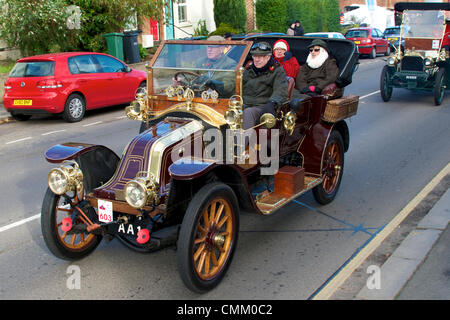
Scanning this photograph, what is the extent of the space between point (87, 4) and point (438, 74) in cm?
1187

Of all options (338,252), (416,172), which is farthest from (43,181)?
(416,172)

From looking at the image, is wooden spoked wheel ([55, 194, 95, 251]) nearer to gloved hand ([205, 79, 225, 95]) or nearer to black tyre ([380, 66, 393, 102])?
gloved hand ([205, 79, 225, 95])

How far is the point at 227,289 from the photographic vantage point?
4246mm

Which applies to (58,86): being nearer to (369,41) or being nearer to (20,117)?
(20,117)

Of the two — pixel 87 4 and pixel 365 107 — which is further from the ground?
pixel 87 4

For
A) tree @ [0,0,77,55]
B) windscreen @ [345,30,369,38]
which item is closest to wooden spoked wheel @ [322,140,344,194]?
tree @ [0,0,77,55]

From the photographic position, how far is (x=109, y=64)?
13.0m

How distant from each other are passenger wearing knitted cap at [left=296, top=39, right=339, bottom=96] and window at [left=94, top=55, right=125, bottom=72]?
7.39 meters

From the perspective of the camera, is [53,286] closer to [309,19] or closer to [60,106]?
[60,106]

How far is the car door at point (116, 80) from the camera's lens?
41.9ft

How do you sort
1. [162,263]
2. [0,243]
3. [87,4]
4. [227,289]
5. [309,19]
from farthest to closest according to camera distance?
[309,19], [87,4], [0,243], [162,263], [227,289]

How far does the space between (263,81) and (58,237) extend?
104 inches

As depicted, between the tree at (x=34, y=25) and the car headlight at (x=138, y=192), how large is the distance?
43.1 ft
